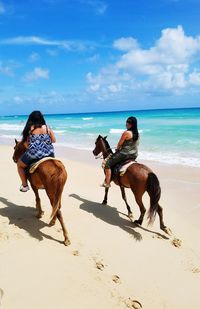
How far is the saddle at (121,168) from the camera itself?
7.27m

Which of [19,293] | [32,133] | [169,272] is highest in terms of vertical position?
[32,133]

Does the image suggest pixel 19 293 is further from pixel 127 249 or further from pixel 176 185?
pixel 176 185

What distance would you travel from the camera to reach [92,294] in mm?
4434

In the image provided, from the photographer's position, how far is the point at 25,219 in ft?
21.7

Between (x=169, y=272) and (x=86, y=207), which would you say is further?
(x=86, y=207)

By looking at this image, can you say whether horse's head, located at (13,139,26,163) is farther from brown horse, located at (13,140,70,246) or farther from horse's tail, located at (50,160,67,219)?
horse's tail, located at (50,160,67,219)

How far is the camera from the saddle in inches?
286

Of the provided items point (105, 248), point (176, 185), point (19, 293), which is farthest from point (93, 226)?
point (176, 185)

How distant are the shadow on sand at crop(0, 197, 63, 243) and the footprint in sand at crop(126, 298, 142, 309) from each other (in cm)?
183

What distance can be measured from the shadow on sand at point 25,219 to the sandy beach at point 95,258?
2 cm

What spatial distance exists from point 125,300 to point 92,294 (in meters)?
0.47

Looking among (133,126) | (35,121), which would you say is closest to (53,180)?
(35,121)

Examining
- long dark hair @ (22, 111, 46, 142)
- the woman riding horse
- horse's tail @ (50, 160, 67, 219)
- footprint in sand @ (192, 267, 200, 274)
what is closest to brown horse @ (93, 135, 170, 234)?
the woman riding horse

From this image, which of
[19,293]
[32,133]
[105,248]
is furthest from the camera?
[32,133]
